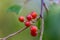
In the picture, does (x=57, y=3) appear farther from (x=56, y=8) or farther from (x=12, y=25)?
(x=12, y=25)

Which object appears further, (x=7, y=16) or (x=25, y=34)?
(x=7, y=16)

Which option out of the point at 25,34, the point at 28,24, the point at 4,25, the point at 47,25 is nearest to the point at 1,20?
the point at 4,25

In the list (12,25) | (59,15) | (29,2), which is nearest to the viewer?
(59,15)

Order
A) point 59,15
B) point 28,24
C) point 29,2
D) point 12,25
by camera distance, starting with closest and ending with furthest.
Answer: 1. point 28,24
2. point 59,15
3. point 29,2
4. point 12,25

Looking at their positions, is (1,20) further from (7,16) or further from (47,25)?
(47,25)

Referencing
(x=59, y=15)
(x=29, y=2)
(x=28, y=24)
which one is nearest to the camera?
(x=28, y=24)

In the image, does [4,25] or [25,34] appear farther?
[4,25]

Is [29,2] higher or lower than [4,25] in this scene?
higher

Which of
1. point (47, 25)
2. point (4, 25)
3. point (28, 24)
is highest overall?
point (28, 24)

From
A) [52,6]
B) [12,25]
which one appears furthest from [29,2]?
[12,25]
